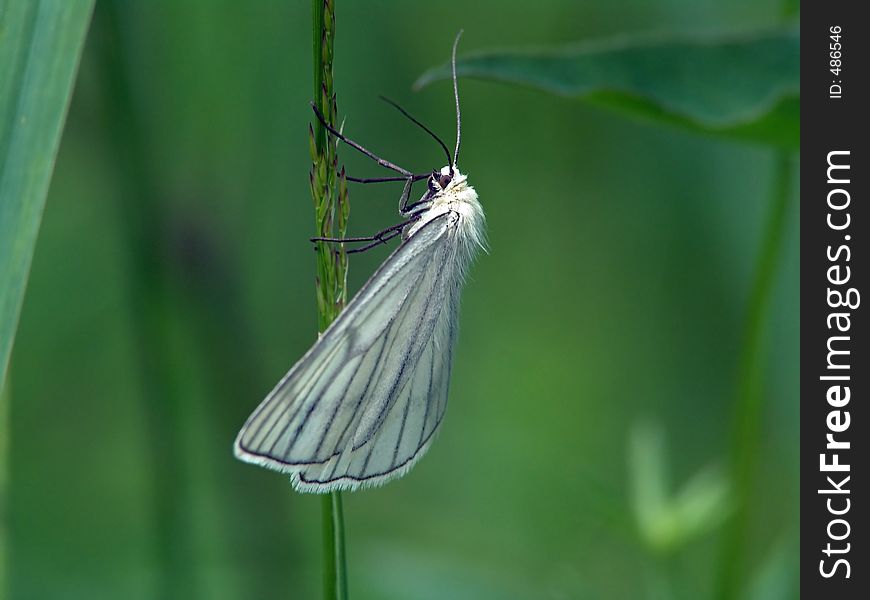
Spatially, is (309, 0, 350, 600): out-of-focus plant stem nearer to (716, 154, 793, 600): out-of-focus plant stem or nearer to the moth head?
the moth head

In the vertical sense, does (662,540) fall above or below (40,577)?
above

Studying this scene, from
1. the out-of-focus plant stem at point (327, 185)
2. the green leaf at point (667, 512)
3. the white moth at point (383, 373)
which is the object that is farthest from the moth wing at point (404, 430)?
the green leaf at point (667, 512)

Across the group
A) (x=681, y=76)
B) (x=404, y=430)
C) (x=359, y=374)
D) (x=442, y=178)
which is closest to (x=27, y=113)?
(x=359, y=374)

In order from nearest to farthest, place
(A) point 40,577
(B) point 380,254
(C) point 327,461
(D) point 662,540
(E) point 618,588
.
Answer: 1. (C) point 327,461
2. (D) point 662,540
3. (A) point 40,577
4. (E) point 618,588
5. (B) point 380,254

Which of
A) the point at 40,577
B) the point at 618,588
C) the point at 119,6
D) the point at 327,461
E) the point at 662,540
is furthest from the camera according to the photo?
the point at 618,588

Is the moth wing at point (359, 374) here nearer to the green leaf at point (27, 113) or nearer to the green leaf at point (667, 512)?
the green leaf at point (27, 113)

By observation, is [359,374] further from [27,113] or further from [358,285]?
[358,285]
